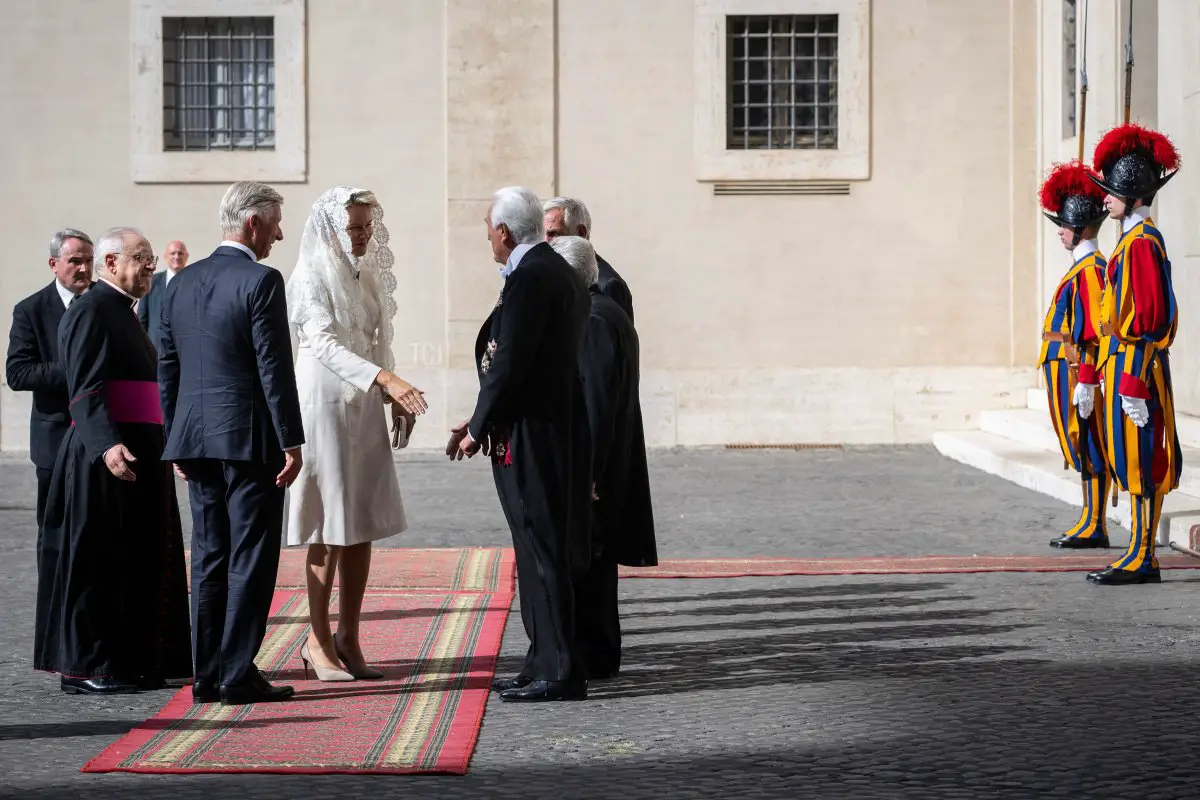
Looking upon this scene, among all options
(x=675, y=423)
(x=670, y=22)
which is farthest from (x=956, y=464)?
(x=670, y=22)

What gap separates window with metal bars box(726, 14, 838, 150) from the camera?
60.8 ft

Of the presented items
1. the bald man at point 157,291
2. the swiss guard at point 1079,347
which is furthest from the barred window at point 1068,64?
the bald man at point 157,291

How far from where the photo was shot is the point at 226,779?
5.39 meters

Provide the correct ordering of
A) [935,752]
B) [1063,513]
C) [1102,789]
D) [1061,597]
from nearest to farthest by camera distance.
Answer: [1102,789], [935,752], [1061,597], [1063,513]

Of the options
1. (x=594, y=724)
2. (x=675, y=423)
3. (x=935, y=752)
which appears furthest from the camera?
(x=675, y=423)

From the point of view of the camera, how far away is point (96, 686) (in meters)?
6.78

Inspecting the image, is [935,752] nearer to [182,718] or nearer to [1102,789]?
[1102,789]

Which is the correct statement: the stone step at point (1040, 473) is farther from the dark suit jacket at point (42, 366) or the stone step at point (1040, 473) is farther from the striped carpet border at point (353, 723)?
the dark suit jacket at point (42, 366)

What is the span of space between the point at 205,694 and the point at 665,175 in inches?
488

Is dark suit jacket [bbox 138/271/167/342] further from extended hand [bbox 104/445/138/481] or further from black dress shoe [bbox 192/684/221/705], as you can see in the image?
black dress shoe [bbox 192/684/221/705]

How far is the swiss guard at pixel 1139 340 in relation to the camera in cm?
918

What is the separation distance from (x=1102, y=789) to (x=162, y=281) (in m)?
9.13

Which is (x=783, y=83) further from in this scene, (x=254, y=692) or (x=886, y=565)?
(x=254, y=692)

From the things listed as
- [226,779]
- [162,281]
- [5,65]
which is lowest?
[226,779]
